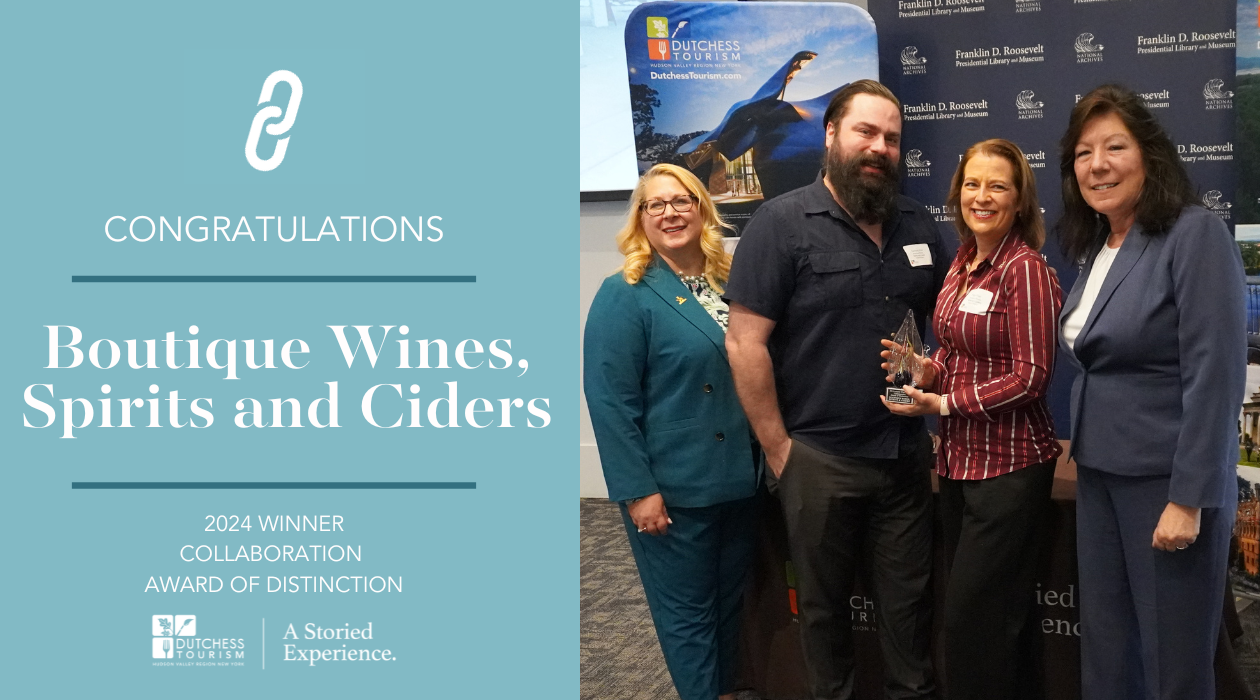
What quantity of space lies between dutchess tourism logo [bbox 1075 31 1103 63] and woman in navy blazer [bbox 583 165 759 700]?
5.74ft

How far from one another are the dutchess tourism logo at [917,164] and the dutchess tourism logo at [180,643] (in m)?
2.85

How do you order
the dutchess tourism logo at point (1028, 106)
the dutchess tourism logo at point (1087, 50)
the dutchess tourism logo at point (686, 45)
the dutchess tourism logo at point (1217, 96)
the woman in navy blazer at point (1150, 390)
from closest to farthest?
the woman in navy blazer at point (1150, 390), the dutchess tourism logo at point (1217, 96), the dutchess tourism logo at point (1087, 50), the dutchess tourism logo at point (1028, 106), the dutchess tourism logo at point (686, 45)

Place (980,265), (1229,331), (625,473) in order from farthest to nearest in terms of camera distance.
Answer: (625,473)
(980,265)
(1229,331)

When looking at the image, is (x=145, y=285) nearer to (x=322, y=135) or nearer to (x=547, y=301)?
(x=322, y=135)

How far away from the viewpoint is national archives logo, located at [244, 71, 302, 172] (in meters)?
1.88

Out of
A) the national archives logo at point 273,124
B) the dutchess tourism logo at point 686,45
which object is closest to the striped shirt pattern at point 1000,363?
the national archives logo at point 273,124

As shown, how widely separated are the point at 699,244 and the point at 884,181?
1.56 feet

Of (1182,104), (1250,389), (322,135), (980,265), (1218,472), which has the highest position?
(1182,104)

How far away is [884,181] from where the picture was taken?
233 centimetres

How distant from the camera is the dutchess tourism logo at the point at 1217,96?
3256mm

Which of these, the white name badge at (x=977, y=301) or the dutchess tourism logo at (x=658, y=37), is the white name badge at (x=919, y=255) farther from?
the dutchess tourism logo at (x=658, y=37)

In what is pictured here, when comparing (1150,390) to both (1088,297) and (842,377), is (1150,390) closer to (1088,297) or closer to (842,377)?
(1088,297)

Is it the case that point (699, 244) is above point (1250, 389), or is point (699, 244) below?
above

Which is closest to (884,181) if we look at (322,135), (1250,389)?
(322,135)
